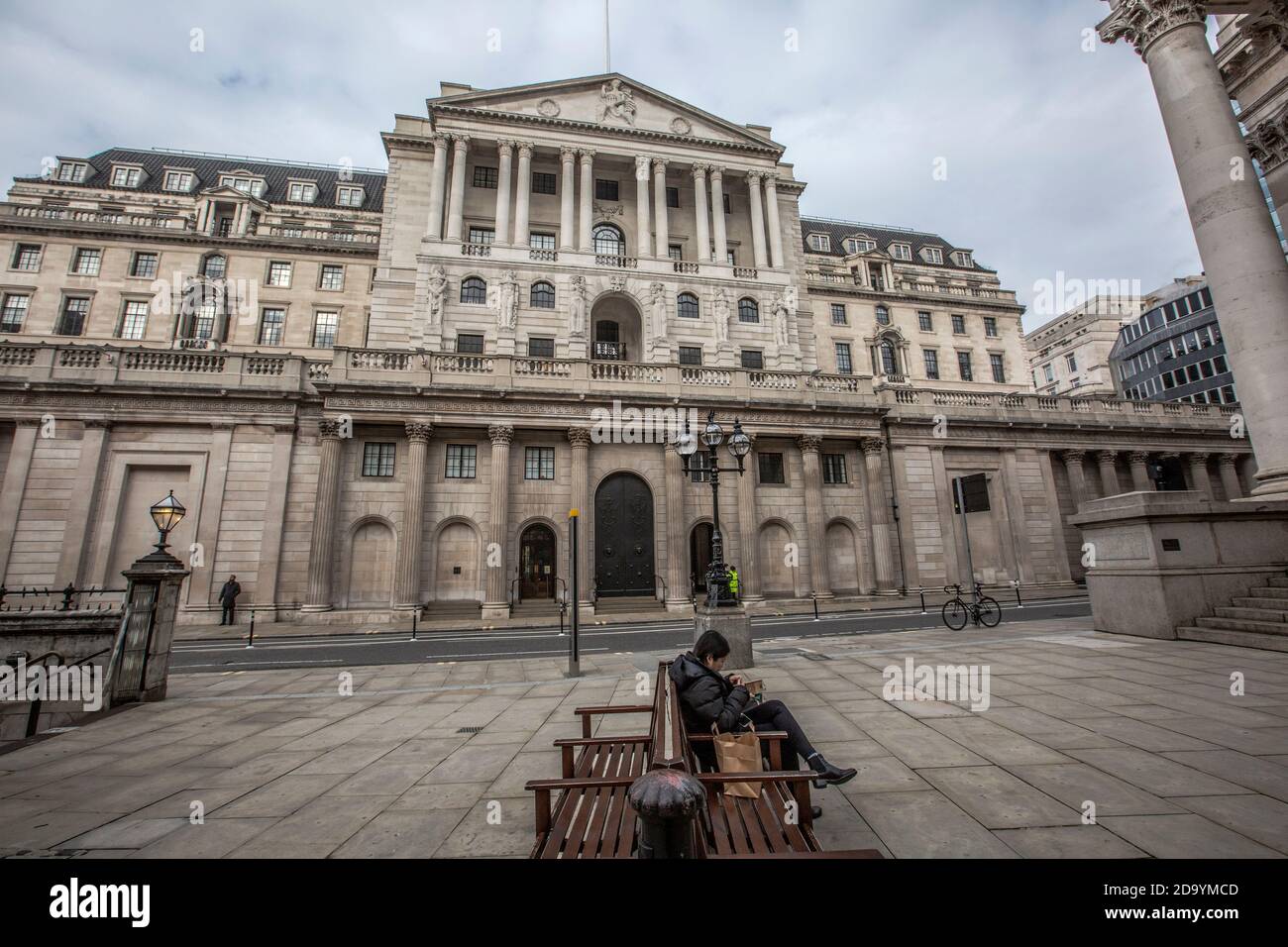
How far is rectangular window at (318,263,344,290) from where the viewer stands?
34.6 metres

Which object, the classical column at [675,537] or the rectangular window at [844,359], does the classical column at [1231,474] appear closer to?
the rectangular window at [844,359]

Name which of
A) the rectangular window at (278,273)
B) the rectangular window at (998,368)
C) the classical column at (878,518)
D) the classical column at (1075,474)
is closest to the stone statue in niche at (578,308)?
the classical column at (878,518)

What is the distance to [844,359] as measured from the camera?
37531 mm

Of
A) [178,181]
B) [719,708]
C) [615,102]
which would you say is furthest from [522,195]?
[178,181]

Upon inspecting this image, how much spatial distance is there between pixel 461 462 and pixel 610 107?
930 inches

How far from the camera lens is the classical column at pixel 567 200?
2806cm

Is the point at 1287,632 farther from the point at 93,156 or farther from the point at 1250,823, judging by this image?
the point at 93,156

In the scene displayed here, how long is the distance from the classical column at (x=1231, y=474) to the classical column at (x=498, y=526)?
4115 centimetres

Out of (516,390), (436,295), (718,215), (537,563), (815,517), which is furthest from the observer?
(718,215)

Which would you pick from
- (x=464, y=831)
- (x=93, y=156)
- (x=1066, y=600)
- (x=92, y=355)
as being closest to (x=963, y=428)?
(x=1066, y=600)

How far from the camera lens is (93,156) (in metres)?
40.3

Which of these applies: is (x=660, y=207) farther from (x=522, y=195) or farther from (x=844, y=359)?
(x=844, y=359)

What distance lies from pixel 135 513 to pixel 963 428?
3714 centimetres

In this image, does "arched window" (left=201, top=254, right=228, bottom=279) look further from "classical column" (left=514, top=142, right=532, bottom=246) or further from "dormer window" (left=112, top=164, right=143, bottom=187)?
"classical column" (left=514, top=142, right=532, bottom=246)
